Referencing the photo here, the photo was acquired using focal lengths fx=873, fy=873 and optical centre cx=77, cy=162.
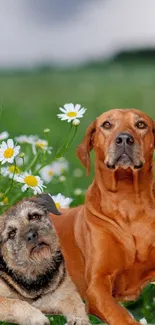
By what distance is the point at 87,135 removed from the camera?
3.60m

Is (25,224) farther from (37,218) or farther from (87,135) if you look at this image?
(87,135)

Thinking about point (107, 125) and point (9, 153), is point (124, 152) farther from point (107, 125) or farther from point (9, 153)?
point (9, 153)

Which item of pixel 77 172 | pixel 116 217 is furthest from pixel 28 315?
pixel 77 172

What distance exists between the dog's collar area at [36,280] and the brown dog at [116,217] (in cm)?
14

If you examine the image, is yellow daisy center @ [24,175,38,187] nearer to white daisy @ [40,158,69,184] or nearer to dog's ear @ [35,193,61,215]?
dog's ear @ [35,193,61,215]

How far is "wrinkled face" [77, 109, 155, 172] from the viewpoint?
338 cm

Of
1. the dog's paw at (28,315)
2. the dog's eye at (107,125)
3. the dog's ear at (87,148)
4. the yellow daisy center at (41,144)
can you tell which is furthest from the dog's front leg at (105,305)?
the yellow daisy center at (41,144)

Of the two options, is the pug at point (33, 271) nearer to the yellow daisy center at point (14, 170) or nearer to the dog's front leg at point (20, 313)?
the dog's front leg at point (20, 313)

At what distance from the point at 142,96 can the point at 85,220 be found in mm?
3287

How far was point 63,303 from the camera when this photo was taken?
3463 mm

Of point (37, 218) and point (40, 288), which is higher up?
point (37, 218)

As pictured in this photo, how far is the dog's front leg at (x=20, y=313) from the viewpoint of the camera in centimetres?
330

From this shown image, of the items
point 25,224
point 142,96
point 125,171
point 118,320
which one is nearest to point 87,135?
point 125,171

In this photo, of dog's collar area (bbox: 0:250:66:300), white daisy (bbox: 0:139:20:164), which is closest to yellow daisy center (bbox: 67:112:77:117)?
white daisy (bbox: 0:139:20:164)
